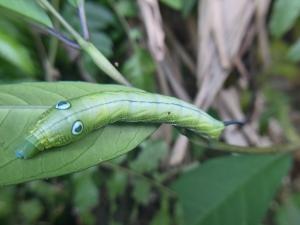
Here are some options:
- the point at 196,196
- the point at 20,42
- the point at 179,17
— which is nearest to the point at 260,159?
the point at 196,196

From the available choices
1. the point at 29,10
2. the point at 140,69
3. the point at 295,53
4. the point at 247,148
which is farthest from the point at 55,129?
the point at 295,53

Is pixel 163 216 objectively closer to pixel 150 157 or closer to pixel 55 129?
pixel 150 157

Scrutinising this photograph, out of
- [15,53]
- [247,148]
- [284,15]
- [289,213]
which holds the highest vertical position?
[15,53]

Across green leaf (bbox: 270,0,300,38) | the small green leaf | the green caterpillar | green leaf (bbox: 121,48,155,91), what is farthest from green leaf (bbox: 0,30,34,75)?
the small green leaf

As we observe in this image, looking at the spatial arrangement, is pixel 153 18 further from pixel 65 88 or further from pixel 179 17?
pixel 65 88

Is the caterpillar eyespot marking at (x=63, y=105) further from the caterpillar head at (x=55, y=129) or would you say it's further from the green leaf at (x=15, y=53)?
the green leaf at (x=15, y=53)

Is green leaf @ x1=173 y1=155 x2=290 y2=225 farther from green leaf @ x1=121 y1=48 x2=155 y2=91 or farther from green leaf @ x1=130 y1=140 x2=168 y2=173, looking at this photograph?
green leaf @ x1=121 y1=48 x2=155 y2=91
